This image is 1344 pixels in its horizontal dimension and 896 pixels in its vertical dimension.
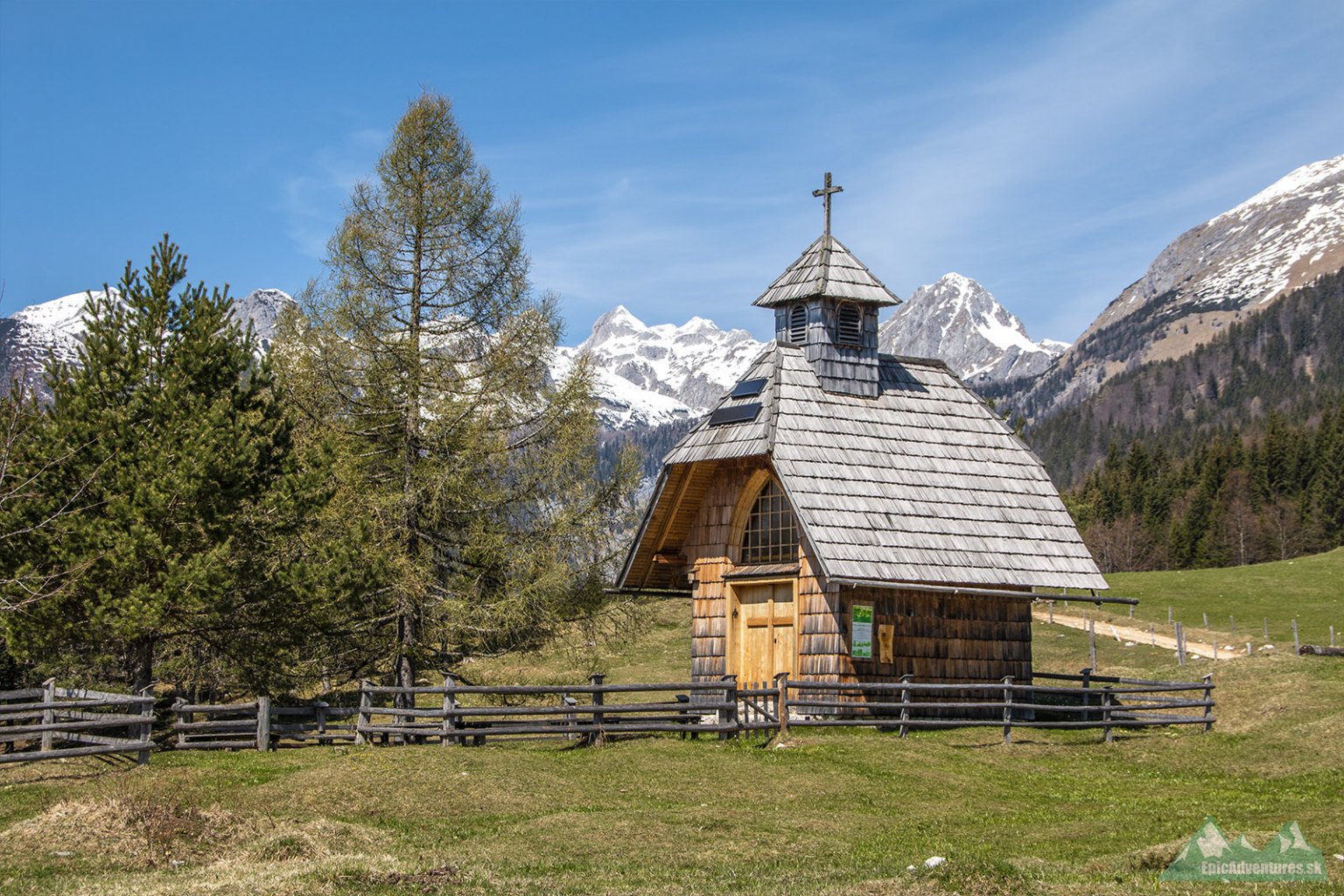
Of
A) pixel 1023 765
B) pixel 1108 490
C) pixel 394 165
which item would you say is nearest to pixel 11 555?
pixel 394 165

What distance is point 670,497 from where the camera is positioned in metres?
30.6

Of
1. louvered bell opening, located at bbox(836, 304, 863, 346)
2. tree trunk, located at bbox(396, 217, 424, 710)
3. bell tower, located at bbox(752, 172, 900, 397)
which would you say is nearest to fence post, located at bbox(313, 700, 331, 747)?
tree trunk, located at bbox(396, 217, 424, 710)

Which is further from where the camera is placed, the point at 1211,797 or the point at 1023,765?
the point at 1023,765

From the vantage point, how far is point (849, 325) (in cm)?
3148

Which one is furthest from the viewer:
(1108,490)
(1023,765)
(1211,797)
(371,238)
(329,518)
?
(1108,490)

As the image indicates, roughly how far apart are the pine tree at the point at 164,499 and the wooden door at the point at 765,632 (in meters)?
8.76

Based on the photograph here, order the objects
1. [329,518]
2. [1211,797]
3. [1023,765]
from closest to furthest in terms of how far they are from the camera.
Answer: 1. [1211,797]
2. [1023,765]
3. [329,518]

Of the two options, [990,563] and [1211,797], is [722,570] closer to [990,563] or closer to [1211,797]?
[990,563]

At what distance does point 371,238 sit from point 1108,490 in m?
109

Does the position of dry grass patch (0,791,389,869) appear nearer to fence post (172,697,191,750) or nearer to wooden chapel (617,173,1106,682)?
fence post (172,697,191,750)

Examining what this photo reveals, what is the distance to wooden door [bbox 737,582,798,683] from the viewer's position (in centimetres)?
2862

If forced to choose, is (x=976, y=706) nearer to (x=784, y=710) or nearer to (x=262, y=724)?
(x=784, y=710)

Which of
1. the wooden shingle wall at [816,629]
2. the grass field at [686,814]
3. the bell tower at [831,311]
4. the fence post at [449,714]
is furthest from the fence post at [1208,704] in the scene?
the fence post at [449,714]

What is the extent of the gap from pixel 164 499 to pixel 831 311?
14760mm
